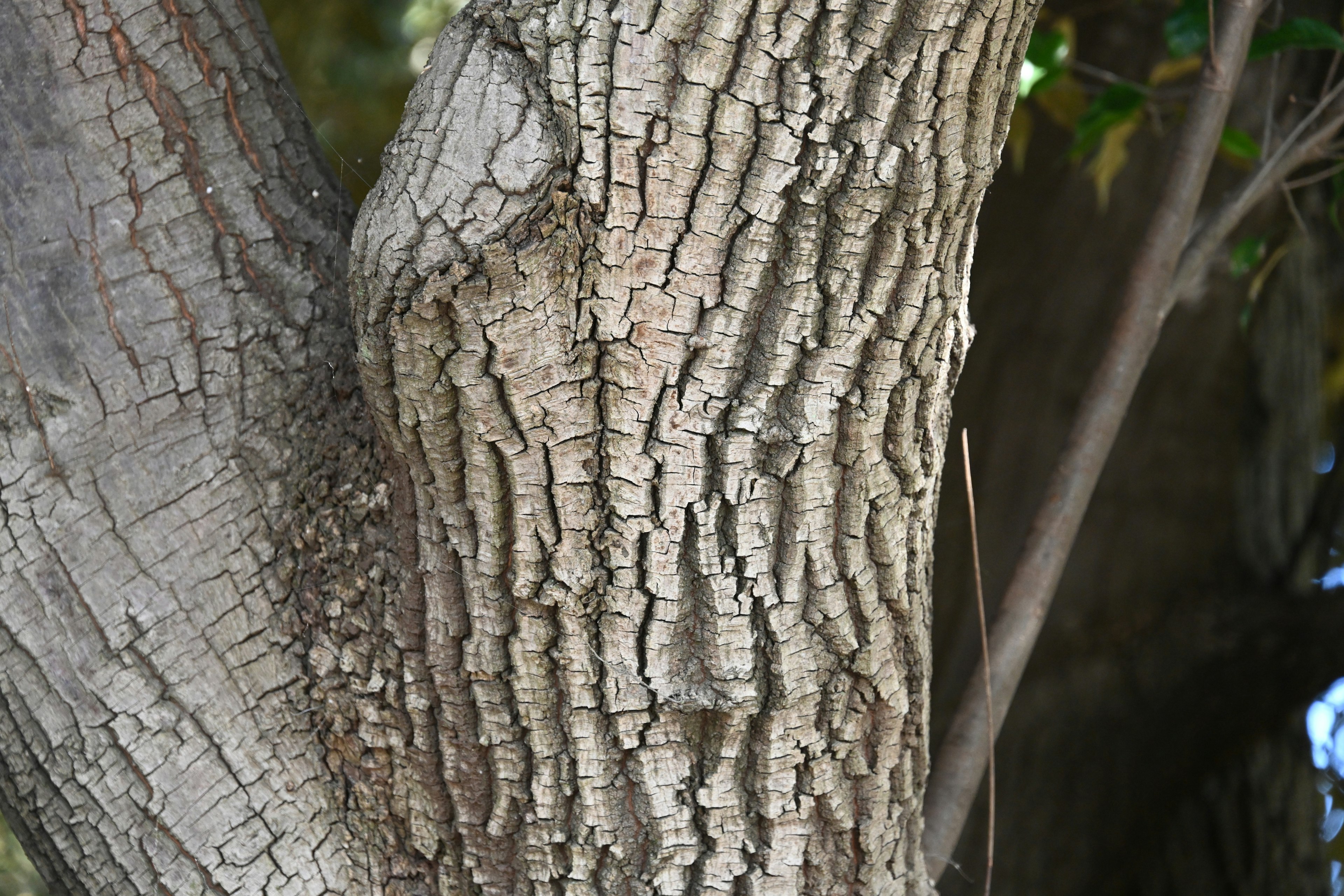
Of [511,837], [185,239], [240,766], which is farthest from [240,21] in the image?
[511,837]

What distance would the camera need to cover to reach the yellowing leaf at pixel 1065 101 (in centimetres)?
187

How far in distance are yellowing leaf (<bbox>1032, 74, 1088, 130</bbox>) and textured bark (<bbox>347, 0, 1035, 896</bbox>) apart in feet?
3.62

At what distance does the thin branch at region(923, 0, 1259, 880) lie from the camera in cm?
136

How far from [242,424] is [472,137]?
1.41 feet

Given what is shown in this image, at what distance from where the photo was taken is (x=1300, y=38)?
1.32 m

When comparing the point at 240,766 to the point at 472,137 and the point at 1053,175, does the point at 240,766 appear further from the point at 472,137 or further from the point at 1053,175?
the point at 1053,175

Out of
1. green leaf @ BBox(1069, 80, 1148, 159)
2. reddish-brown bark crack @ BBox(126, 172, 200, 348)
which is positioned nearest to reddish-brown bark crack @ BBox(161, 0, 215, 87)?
reddish-brown bark crack @ BBox(126, 172, 200, 348)

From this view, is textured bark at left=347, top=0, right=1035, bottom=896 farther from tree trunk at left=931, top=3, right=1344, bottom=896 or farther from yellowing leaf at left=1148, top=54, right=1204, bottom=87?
tree trunk at left=931, top=3, right=1344, bottom=896

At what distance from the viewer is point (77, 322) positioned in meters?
1.02

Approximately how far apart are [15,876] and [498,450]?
7.82 feet

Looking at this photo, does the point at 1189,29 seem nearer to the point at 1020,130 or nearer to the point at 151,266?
the point at 1020,130

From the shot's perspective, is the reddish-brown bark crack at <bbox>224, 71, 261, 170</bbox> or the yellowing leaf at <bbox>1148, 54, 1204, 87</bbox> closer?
the reddish-brown bark crack at <bbox>224, 71, 261, 170</bbox>

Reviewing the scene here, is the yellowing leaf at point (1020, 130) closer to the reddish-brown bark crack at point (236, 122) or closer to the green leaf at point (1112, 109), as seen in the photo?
the green leaf at point (1112, 109)

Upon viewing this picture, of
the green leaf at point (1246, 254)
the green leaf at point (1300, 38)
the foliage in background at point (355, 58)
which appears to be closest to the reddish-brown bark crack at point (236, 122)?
the green leaf at point (1300, 38)
